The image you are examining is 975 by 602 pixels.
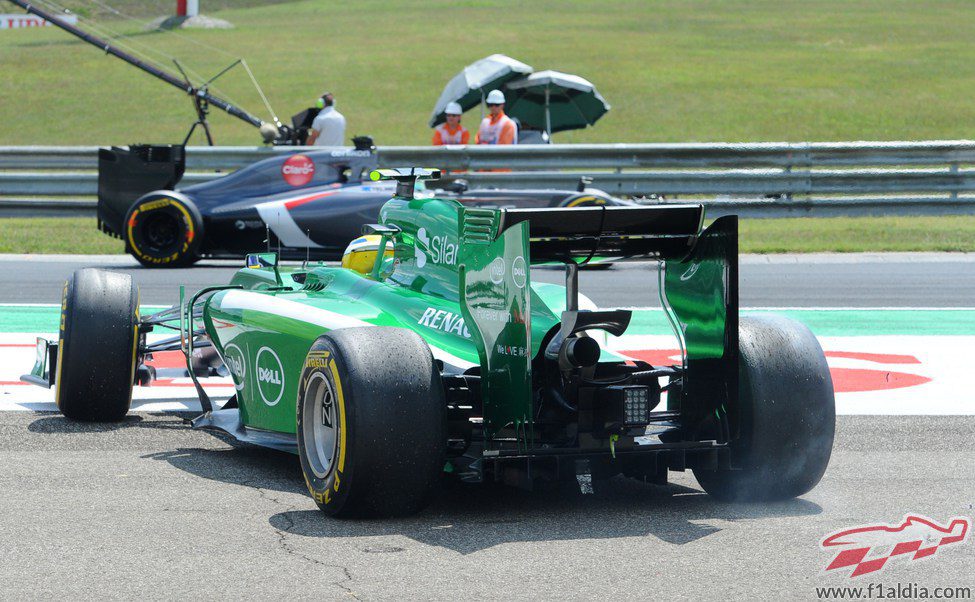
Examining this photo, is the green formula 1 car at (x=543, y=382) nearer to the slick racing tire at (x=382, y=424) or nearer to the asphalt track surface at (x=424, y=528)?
the slick racing tire at (x=382, y=424)

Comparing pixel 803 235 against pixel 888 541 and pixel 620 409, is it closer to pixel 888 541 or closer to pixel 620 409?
pixel 620 409

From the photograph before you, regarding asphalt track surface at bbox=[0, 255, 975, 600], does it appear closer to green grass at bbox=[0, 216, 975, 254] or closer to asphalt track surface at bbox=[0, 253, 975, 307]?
asphalt track surface at bbox=[0, 253, 975, 307]

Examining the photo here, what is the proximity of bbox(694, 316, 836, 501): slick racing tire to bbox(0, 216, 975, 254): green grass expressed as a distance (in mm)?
10422

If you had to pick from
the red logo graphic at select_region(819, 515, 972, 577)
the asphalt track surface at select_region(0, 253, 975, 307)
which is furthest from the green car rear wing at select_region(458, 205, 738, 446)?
the asphalt track surface at select_region(0, 253, 975, 307)

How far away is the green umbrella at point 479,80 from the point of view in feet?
79.6

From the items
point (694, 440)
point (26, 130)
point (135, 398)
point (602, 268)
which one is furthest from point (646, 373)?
point (26, 130)

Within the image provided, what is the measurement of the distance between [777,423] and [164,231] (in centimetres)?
1030

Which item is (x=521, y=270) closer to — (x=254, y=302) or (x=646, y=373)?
(x=646, y=373)

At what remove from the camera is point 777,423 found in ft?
19.1

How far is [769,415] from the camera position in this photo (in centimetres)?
580

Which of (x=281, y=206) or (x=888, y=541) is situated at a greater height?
(x=281, y=206)

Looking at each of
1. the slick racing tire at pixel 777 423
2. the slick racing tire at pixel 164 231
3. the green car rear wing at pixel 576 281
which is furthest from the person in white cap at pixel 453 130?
the slick racing tire at pixel 777 423

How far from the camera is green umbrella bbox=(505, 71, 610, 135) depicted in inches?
972

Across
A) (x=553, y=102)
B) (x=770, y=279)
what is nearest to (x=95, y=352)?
(x=770, y=279)
